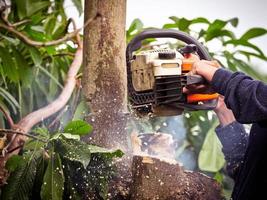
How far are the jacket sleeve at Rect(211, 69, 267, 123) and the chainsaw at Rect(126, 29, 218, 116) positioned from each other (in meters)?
0.09

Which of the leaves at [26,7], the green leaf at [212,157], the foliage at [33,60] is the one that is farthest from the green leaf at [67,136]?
the green leaf at [212,157]

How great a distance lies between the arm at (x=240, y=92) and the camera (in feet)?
5.02

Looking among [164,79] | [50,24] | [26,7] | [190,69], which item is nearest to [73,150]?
[164,79]

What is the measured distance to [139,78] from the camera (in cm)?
177

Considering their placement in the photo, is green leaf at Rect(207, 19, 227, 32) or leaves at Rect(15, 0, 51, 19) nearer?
leaves at Rect(15, 0, 51, 19)

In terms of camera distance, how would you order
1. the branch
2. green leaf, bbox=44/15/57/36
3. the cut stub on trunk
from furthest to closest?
green leaf, bbox=44/15/57/36
the branch
the cut stub on trunk

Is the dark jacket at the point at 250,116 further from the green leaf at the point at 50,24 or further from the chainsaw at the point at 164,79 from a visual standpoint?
the green leaf at the point at 50,24

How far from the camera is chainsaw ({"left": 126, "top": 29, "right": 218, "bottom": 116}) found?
1.69 metres

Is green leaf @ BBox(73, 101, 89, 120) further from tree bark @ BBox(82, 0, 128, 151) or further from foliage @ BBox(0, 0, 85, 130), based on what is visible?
foliage @ BBox(0, 0, 85, 130)

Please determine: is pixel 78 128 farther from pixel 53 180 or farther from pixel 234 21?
pixel 234 21

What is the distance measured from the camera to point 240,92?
5.18ft

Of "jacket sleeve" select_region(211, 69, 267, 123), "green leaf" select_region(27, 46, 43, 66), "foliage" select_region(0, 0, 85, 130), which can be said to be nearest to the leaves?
"foliage" select_region(0, 0, 85, 130)

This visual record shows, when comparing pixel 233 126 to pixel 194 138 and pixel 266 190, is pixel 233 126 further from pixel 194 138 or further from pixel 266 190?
pixel 194 138

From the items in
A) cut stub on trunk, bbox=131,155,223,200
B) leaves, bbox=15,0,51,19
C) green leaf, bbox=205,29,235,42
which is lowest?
cut stub on trunk, bbox=131,155,223,200
